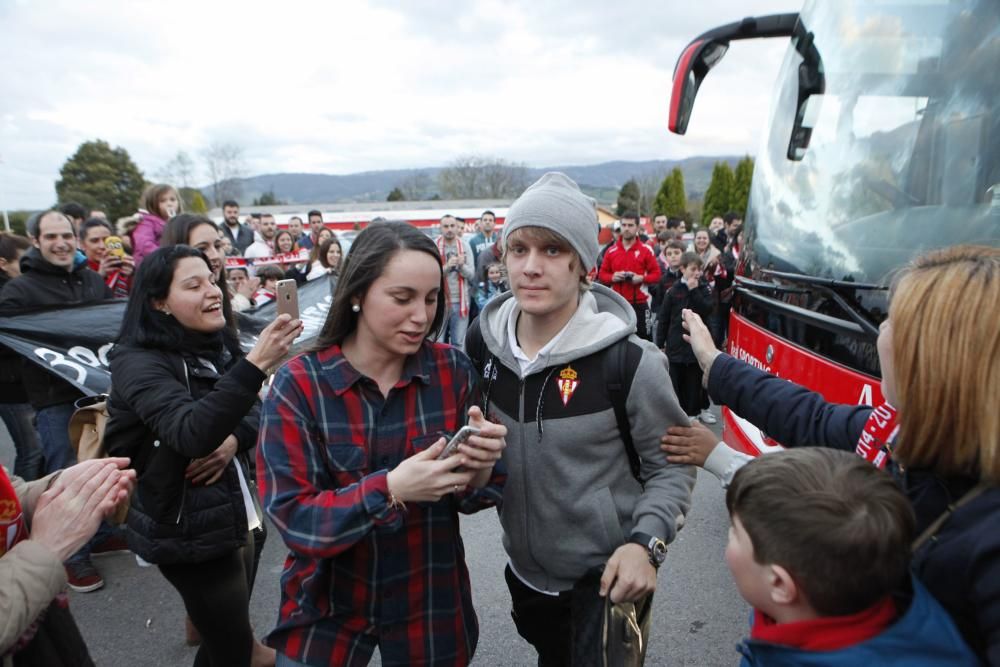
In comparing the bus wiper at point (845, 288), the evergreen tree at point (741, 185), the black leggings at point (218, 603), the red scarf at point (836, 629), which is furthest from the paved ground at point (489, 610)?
the evergreen tree at point (741, 185)

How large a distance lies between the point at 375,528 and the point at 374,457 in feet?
0.59

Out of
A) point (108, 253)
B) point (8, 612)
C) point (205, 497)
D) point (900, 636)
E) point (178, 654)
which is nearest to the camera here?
point (900, 636)

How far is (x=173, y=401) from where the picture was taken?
1.93 m

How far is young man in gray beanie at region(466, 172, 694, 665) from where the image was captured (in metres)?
1.65

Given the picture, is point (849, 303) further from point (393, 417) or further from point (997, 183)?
point (393, 417)

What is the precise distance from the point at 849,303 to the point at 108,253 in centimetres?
475

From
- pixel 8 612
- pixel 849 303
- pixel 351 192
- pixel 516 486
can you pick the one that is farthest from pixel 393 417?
pixel 351 192

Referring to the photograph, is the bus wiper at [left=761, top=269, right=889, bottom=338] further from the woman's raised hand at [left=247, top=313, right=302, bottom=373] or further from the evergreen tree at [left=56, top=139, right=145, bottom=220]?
the evergreen tree at [left=56, top=139, right=145, bottom=220]

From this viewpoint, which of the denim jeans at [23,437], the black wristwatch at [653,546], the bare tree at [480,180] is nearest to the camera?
the black wristwatch at [653,546]

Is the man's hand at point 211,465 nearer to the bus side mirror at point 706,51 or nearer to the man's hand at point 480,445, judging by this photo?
the man's hand at point 480,445

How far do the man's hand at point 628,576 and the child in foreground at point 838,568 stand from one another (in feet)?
1.53

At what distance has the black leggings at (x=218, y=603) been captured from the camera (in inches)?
83.2

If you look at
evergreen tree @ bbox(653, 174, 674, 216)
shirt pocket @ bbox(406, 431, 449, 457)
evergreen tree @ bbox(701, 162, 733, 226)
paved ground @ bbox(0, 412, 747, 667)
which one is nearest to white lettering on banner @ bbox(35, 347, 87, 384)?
paved ground @ bbox(0, 412, 747, 667)

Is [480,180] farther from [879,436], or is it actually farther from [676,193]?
[879,436]
